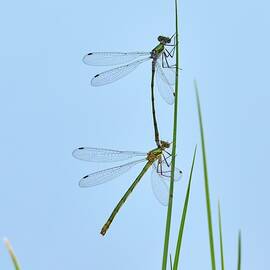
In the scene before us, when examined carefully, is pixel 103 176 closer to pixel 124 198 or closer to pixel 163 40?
pixel 124 198

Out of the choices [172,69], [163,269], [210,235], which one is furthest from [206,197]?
[172,69]

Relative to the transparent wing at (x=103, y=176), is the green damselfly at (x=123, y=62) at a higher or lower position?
higher

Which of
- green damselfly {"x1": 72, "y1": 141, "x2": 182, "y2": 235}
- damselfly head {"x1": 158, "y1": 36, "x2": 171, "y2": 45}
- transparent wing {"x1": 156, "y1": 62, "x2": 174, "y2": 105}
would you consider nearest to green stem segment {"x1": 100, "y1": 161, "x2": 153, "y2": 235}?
green damselfly {"x1": 72, "y1": 141, "x2": 182, "y2": 235}

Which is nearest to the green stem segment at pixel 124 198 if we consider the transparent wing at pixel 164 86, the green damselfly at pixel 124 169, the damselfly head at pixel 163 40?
the green damselfly at pixel 124 169

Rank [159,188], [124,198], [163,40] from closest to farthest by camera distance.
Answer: [159,188] → [124,198] → [163,40]

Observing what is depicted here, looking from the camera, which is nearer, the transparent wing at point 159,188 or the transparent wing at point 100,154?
the transparent wing at point 159,188

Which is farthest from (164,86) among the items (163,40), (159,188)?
(159,188)

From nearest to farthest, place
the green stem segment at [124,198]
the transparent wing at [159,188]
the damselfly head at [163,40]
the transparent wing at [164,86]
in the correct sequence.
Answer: the transparent wing at [164,86] → the transparent wing at [159,188] → the green stem segment at [124,198] → the damselfly head at [163,40]

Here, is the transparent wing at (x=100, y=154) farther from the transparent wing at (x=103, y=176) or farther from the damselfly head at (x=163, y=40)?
the damselfly head at (x=163, y=40)
